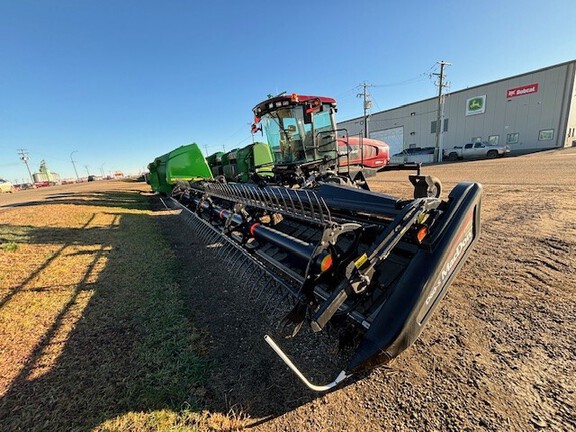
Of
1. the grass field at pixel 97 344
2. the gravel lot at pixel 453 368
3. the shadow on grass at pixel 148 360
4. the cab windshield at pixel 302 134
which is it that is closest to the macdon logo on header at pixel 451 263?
the gravel lot at pixel 453 368

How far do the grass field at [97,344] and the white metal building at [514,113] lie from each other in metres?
33.7

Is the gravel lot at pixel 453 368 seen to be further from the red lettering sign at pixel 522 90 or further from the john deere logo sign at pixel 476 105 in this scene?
the john deere logo sign at pixel 476 105

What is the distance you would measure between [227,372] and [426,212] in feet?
5.73

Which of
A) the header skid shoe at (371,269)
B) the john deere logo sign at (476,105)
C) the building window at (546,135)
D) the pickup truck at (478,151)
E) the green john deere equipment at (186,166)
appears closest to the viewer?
the header skid shoe at (371,269)

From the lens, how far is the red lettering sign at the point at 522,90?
25.3 meters

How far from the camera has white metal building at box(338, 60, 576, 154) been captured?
24141mm

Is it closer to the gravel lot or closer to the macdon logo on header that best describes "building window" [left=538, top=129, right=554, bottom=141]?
the gravel lot

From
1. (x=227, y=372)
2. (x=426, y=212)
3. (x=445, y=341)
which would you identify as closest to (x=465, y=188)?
(x=426, y=212)

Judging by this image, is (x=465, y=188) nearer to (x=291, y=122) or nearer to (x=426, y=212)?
(x=426, y=212)

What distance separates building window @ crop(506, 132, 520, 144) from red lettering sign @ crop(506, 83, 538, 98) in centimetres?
362

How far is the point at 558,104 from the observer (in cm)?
2409

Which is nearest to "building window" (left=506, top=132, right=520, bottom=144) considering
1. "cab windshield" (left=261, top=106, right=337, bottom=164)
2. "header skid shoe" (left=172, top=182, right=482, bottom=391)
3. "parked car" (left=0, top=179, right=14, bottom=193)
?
"cab windshield" (left=261, top=106, right=337, bottom=164)

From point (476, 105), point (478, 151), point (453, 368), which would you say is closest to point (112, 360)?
point (453, 368)

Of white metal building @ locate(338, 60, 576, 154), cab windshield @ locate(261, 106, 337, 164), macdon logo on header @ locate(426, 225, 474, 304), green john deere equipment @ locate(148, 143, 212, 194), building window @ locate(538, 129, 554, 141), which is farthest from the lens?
building window @ locate(538, 129, 554, 141)
